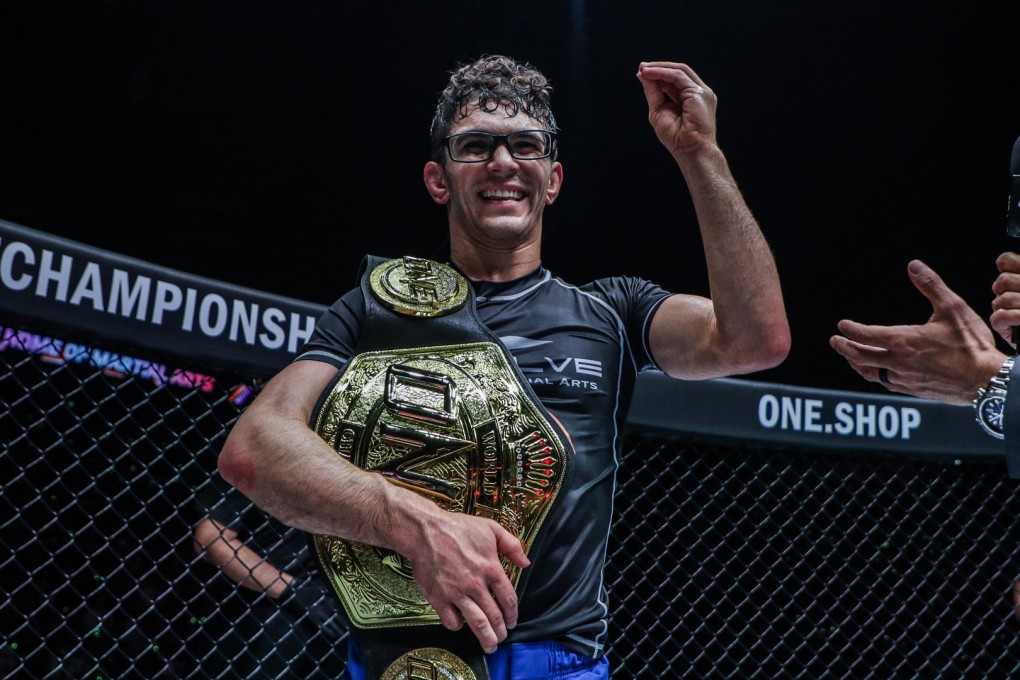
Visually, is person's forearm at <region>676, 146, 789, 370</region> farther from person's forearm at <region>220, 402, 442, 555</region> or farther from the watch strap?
person's forearm at <region>220, 402, 442, 555</region>

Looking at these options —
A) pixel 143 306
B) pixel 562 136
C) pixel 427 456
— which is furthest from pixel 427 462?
pixel 562 136

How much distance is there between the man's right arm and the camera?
3.33 ft

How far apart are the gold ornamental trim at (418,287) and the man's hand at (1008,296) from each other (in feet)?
2.20

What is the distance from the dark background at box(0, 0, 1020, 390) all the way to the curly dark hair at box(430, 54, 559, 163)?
6.26 ft

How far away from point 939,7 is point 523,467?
2.82m

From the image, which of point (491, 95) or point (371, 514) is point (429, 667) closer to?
point (371, 514)

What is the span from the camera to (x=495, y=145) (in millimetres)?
1409

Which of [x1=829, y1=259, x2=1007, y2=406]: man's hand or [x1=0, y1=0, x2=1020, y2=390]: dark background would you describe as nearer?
[x1=829, y1=259, x2=1007, y2=406]: man's hand

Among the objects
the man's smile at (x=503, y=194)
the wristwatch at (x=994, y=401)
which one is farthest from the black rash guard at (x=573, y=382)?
the wristwatch at (x=994, y=401)

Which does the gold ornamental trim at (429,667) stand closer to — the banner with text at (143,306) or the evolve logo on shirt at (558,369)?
the evolve logo on shirt at (558,369)

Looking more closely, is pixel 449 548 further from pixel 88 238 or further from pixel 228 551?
pixel 88 238

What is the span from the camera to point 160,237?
3463mm

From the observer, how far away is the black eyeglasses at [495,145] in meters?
1.41

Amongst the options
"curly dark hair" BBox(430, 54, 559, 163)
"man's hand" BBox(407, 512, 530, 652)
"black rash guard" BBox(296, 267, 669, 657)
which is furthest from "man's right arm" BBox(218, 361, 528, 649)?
"curly dark hair" BBox(430, 54, 559, 163)
